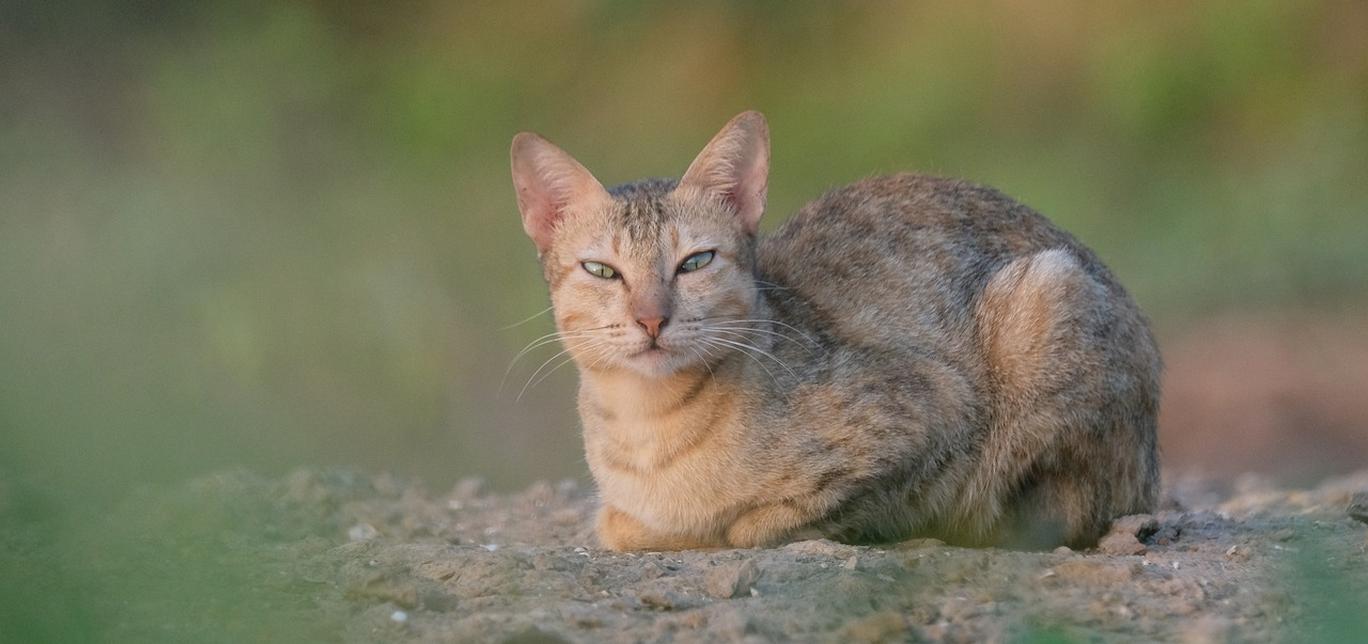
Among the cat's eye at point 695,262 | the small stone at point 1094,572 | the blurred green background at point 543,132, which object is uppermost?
the blurred green background at point 543,132

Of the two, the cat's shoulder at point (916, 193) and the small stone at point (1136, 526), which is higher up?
the cat's shoulder at point (916, 193)

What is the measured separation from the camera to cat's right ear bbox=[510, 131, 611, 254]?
639 cm

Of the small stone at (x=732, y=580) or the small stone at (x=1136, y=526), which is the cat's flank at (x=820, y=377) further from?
the small stone at (x=732, y=580)

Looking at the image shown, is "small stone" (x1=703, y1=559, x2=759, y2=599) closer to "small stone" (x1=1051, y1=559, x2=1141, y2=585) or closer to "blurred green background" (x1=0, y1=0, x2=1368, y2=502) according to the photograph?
"small stone" (x1=1051, y1=559, x2=1141, y2=585)

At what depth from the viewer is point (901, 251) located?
677cm

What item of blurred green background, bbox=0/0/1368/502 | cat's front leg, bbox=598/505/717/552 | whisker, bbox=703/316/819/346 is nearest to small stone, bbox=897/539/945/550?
cat's front leg, bbox=598/505/717/552

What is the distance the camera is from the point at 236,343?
10.6 meters

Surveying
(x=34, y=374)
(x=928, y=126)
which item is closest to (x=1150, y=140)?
(x=928, y=126)

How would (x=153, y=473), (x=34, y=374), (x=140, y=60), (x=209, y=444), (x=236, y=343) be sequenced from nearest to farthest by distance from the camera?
(x=153, y=473) → (x=209, y=444) → (x=34, y=374) → (x=236, y=343) → (x=140, y=60)

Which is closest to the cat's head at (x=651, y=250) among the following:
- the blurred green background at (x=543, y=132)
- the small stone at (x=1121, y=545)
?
the small stone at (x=1121, y=545)

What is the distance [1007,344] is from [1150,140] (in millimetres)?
6755

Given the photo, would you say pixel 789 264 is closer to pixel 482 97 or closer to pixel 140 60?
pixel 482 97

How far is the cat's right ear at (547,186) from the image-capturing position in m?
6.39

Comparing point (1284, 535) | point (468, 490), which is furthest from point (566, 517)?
point (1284, 535)
